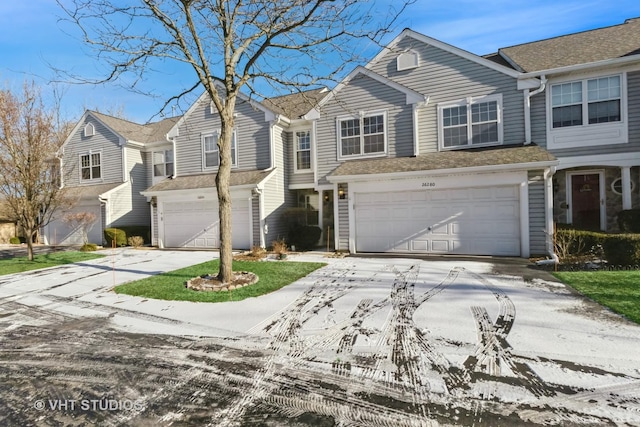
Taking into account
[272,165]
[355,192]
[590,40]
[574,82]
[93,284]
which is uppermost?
[590,40]

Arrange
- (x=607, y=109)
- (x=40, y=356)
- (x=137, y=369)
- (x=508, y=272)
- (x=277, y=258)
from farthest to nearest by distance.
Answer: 1. (x=277, y=258)
2. (x=607, y=109)
3. (x=508, y=272)
4. (x=40, y=356)
5. (x=137, y=369)

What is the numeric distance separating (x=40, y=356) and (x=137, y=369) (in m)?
1.66

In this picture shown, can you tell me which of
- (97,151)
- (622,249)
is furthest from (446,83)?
(97,151)

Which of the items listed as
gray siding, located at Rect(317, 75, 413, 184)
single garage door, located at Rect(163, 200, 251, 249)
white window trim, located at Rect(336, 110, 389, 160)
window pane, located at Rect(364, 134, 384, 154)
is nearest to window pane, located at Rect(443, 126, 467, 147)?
gray siding, located at Rect(317, 75, 413, 184)

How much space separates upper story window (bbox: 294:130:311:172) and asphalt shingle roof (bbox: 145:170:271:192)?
183cm

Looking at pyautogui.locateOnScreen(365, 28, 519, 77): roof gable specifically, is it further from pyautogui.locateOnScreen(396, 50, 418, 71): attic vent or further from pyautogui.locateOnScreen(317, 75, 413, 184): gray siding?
pyautogui.locateOnScreen(317, 75, 413, 184): gray siding

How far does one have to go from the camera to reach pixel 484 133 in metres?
11.5

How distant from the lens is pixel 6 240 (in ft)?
66.0

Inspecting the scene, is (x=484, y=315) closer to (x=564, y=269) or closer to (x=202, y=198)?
(x=564, y=269)

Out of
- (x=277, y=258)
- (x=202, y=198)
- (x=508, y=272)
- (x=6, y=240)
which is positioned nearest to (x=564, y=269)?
(x=508, y=272)

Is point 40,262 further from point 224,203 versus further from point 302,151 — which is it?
point 302,151

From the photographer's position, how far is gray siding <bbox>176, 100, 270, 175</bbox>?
1463 centimetres

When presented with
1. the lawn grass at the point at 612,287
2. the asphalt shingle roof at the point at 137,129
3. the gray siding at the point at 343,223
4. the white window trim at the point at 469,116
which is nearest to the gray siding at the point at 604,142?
the white window trim at the point at 469,116

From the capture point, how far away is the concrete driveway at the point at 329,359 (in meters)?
2.86
